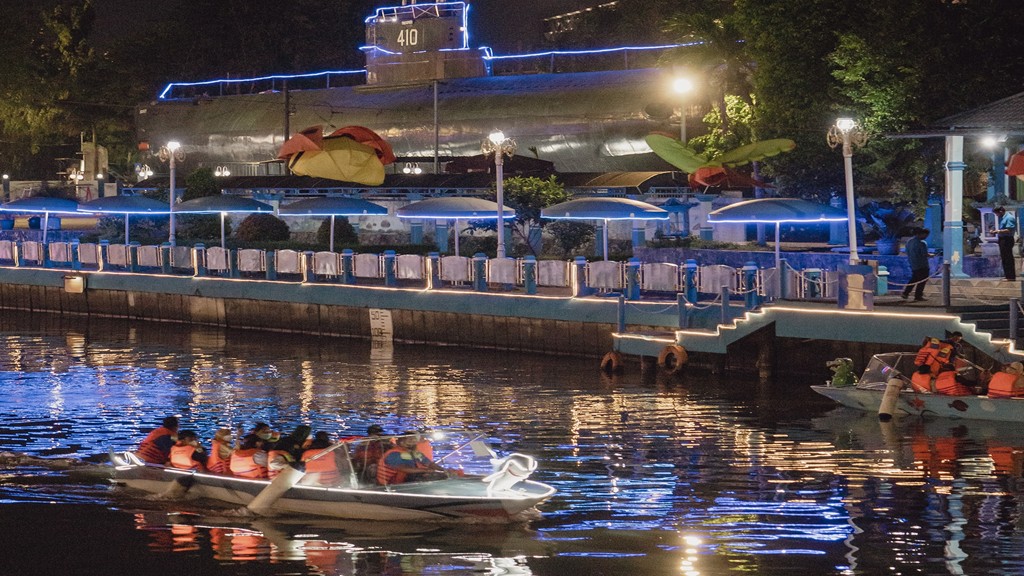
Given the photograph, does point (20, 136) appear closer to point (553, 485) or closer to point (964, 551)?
point (553, 485)

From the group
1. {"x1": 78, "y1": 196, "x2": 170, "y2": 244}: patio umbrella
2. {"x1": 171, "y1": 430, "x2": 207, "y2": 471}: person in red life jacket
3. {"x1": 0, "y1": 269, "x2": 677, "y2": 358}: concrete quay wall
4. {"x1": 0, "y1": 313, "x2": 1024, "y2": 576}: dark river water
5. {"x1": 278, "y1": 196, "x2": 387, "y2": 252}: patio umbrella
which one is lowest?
{"x1": 0, "y1": 313, "x2": 1024, "y2": 576}: dark river water

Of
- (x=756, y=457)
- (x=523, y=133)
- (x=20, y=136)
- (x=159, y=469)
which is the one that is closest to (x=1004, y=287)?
(x=756, y=457)

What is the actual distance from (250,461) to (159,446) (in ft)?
6.55

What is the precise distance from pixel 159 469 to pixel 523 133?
162 ft

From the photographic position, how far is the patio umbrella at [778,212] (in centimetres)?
3519

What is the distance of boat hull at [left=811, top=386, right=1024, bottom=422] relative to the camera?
26.2 metres

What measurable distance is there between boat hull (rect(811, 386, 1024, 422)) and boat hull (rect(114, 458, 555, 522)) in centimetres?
1052

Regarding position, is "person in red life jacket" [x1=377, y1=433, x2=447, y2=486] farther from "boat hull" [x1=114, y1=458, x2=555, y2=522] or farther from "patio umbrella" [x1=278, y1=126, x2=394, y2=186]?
"patio umbrella" [x1=278, y1=126, x2=394, y2=186]

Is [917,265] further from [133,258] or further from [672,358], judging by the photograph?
[133,258]

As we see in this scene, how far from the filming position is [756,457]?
2392 centimetres

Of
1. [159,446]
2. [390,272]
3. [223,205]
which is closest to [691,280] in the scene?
[390,272]

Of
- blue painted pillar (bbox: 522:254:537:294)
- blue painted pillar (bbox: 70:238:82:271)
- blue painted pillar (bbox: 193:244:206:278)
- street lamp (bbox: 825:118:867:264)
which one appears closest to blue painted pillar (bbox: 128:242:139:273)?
blue painted pillar (bbox: 70:238:82:271)

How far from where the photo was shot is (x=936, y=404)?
1069 inches

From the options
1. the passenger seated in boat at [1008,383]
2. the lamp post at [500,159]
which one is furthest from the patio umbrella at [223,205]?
the passenger seated in boat at [1008,383]
